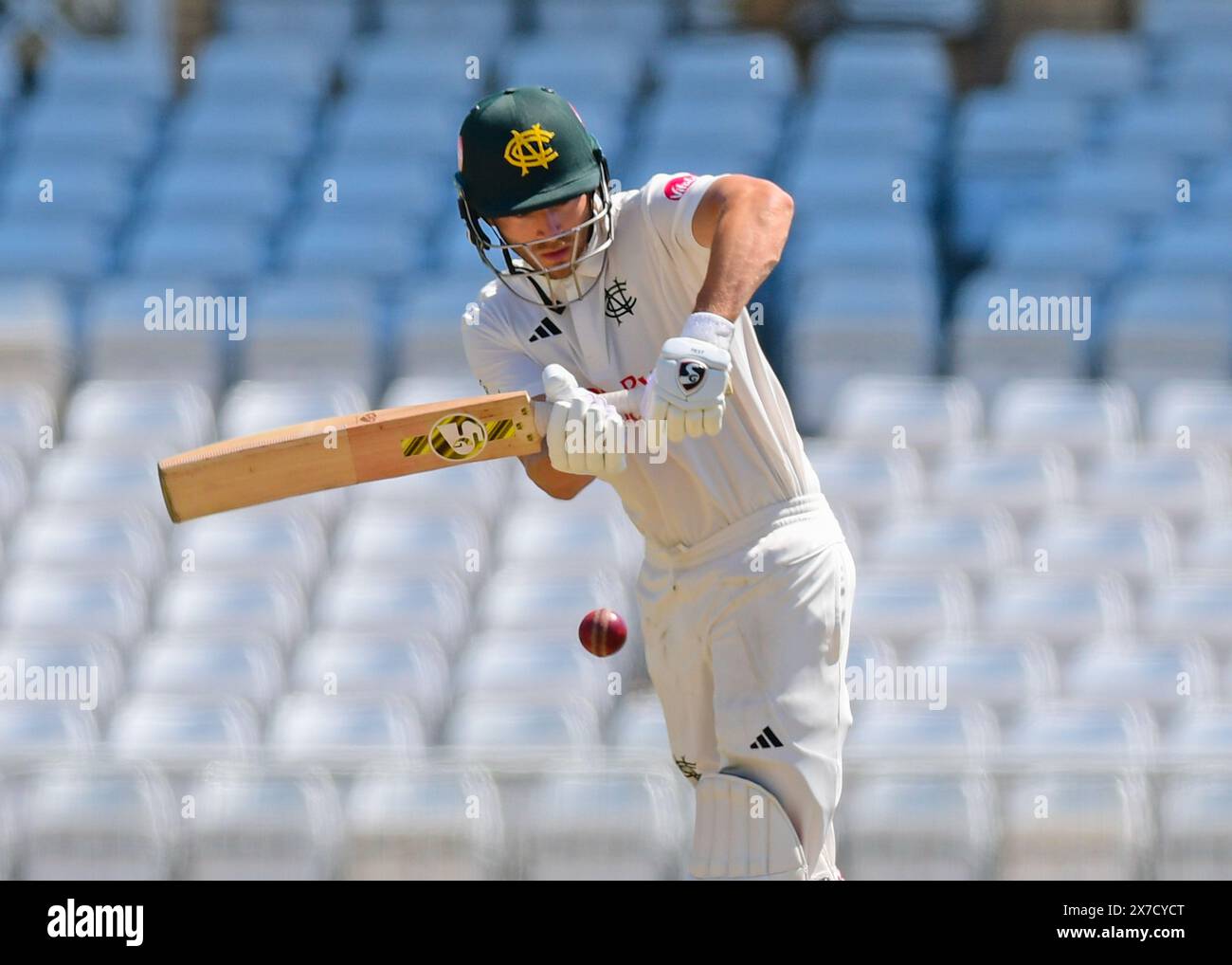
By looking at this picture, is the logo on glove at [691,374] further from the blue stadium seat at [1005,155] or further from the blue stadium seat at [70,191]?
the blue stadium seat at [70,191]

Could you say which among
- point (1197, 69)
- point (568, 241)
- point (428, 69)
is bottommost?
point (568, 241)

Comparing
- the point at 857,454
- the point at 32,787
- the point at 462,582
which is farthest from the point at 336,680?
the point at 857,454

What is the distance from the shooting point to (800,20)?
371 inches

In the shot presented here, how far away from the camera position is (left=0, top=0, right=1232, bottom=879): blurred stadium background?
5379 mm

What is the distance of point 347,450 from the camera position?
11.3 feet

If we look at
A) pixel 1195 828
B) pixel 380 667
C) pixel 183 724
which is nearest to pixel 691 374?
pixel 1195 828

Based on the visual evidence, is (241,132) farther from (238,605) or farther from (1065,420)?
(1065,420)

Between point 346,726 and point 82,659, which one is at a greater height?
point 82,659

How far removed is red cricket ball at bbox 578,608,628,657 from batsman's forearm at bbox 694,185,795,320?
0.75 metres

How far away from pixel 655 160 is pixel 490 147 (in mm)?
4765

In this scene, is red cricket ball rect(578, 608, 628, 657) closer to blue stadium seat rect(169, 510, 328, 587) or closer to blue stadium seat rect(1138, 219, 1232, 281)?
blue stadium seat rect(169, 510, 328, 587)

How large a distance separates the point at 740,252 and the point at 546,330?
606 mm
